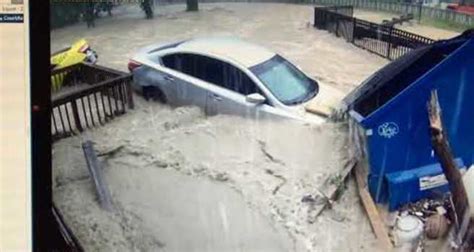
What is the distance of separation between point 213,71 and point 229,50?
73 millimetres

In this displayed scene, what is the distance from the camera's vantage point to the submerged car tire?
4.44 feet

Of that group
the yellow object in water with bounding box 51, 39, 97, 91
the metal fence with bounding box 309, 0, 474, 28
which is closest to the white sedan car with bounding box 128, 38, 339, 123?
the yellow object in water with bounding box 51, 39, 97, 91

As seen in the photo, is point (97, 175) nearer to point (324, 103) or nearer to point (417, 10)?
point (324, 103)

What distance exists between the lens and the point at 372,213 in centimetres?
129

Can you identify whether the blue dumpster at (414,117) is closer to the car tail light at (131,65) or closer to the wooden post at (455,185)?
the wooden post at (455,185)

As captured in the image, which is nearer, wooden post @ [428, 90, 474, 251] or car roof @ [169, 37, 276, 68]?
wooden post @ [428, 90, 474, 251]

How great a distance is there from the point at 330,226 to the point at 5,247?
713 millimetres

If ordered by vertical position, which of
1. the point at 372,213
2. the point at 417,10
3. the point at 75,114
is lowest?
the point at 372,213

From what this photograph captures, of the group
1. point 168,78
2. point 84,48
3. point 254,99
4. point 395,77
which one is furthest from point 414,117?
point 84,48

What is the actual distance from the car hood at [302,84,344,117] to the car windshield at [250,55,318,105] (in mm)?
15

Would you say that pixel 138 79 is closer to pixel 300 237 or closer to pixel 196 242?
pixel 196 242

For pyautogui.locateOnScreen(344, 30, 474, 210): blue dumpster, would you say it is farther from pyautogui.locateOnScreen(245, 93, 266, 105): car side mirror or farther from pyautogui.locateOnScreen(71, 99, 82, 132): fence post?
pyautogui.locateOnScreen(71, 99, 82, 132): fence post

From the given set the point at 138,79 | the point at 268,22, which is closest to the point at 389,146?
the point at 268,22

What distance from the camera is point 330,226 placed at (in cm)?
129
